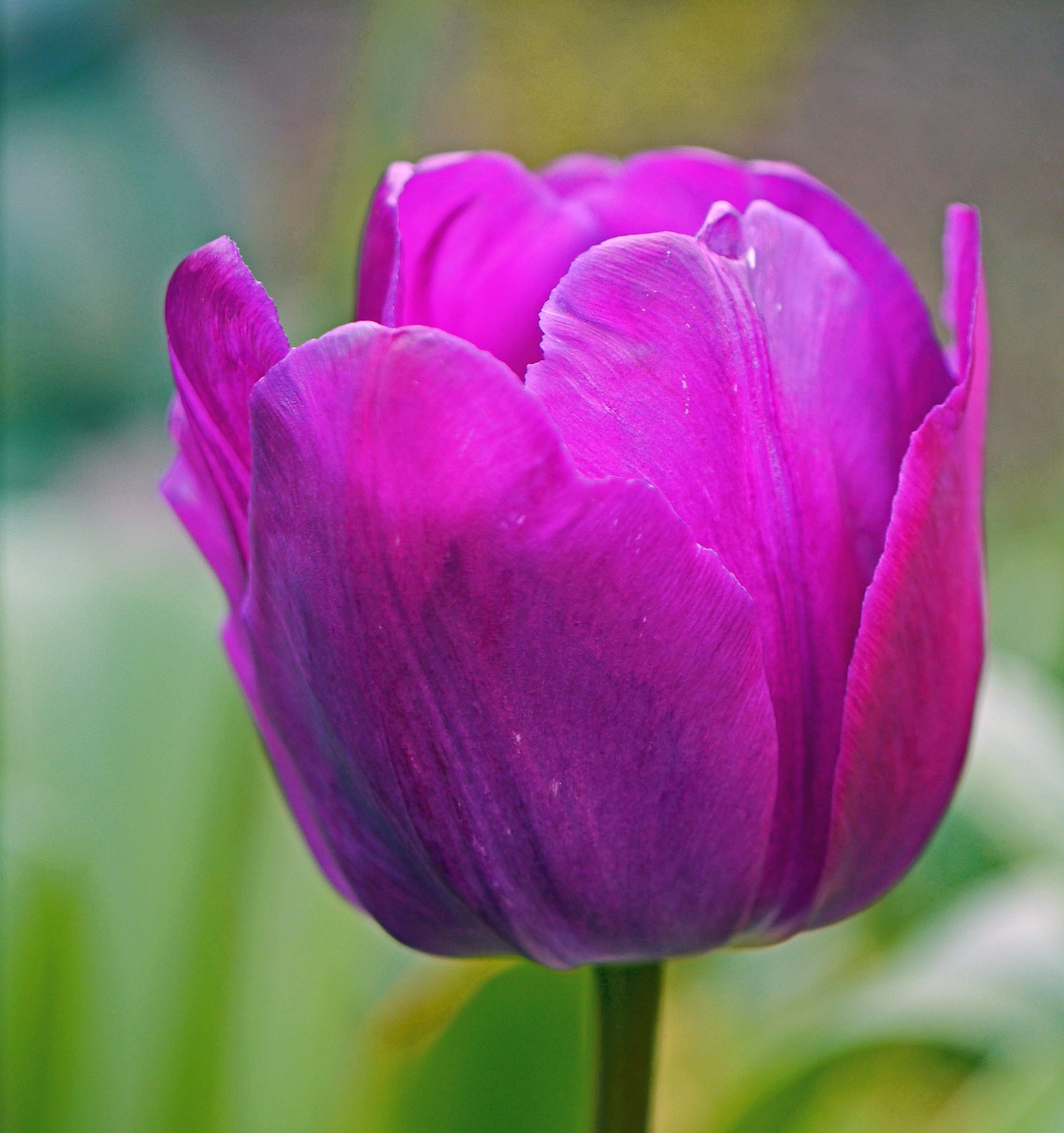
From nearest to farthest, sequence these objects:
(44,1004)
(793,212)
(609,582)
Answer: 1. (609,582)
2. (793,212)
3. (44,1004)

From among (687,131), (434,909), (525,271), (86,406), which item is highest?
(525,271)

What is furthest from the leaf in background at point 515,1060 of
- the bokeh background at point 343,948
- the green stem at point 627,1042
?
the green stem at point 627,1042

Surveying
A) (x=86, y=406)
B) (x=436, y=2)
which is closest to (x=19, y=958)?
(x=436, y=2)

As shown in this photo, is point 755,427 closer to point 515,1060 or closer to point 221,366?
point 221,366

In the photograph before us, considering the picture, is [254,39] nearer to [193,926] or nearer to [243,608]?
[193,926]

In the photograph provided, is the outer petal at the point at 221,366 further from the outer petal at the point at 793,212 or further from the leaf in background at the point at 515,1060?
the leaf in background at the point at 515,1060

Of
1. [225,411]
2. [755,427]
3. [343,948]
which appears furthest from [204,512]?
[343,948]
